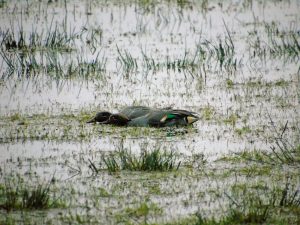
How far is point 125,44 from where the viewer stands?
14.3 meters

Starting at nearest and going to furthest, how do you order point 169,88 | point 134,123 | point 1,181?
point 1,181 < point 134,123 < point 169,88

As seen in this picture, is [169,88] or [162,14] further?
[162,14]

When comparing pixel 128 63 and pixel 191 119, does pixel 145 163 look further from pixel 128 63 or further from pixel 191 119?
pixel 128 63

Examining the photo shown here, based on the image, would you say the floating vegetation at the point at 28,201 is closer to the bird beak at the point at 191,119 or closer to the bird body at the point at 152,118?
the bird body at the point at 152,118

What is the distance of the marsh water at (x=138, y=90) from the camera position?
6641 millimetres

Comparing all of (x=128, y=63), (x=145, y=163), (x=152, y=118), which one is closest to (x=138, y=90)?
(x=128, y=63)

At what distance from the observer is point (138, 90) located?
1112 centimetres

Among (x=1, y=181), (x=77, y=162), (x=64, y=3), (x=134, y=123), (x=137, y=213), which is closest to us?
(x=137, y=213)

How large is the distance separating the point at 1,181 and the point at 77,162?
90 centimetres

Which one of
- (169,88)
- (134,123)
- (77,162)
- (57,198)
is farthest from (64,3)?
(57,198)

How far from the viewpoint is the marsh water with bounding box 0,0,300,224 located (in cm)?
664

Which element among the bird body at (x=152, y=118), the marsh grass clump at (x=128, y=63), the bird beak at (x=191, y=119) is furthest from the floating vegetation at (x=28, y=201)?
the marsh grass clump at (x=128, y=63)

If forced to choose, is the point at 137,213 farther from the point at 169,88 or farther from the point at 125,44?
the point at 125,44

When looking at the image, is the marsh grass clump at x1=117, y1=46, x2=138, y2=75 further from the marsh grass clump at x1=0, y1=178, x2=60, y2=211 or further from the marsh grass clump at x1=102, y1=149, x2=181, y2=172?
the marsh grass clump at x1=0, y1=178, x2=60, y2=211
